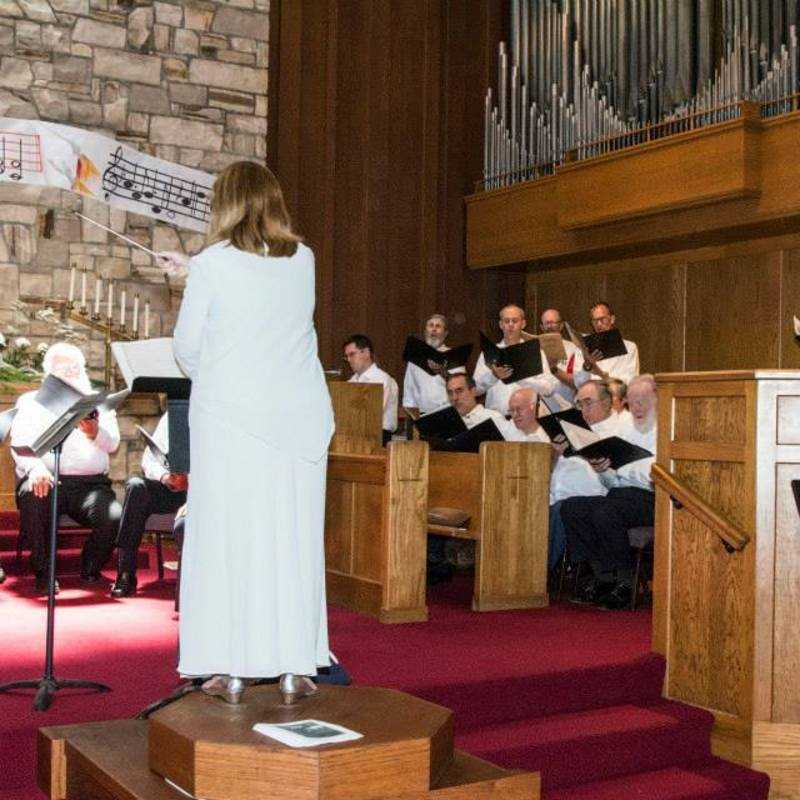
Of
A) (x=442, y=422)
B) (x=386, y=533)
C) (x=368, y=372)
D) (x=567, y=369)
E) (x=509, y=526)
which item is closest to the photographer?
(x=386, y=533)

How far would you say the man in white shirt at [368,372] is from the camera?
783 cm

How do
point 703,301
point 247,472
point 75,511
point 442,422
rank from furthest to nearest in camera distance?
point 703,301, point 442,422, point 75,511, point 247,472

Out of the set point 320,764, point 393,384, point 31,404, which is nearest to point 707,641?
point 320,764

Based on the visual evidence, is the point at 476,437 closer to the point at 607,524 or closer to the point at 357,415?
the point at 357,415

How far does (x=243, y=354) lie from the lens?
3.17 meters

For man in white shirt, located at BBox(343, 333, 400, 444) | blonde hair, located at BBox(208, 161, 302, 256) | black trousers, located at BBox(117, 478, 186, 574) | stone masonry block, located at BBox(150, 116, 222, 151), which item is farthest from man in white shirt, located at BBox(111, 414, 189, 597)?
stone masonry block, located at BBox(150, 116, 222, 151)

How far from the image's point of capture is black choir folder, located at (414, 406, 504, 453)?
5918 millimetres

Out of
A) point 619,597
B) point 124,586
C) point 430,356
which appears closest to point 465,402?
point 430,356

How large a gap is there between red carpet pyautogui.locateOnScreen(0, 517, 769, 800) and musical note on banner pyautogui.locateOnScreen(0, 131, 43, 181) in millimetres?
4082

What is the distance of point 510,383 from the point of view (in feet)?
22.7

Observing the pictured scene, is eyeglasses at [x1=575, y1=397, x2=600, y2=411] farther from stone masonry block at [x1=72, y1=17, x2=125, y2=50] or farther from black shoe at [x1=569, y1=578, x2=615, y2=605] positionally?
stone masonry block at [x1=72, y1=17, x2=125, y2=50]

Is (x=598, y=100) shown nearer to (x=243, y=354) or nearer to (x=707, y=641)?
(x=707, y=641)

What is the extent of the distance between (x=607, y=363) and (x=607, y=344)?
130 centimetres

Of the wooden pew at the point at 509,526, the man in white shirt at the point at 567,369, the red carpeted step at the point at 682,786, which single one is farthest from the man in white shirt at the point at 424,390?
the red carpeted step at the point at 682,786
